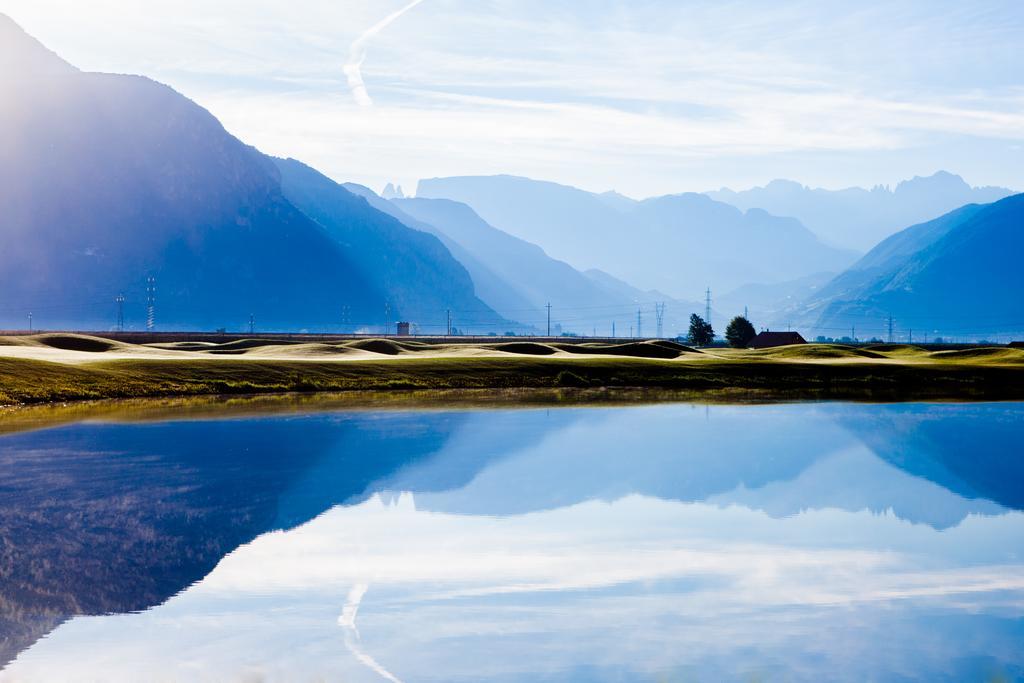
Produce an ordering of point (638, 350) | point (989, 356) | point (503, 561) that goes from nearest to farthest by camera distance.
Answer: point (503, 561), point (989, 356), point (638, 350)

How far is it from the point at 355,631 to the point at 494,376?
73561mm

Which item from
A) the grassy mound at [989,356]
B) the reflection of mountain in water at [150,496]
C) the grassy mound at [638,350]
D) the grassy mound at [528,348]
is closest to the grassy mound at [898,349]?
the grassy mound at [989,356]

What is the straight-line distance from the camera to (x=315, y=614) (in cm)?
1877

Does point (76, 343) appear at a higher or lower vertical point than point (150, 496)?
higher

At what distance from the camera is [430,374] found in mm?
91250

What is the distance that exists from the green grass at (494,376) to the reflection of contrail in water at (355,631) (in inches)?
2069

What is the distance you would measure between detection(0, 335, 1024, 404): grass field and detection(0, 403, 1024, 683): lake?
31.2 meters

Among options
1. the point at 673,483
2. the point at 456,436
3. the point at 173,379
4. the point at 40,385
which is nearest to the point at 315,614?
the point at 673,483

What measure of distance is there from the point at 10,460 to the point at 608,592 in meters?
27.0

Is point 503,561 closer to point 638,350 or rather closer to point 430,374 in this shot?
point 430,374

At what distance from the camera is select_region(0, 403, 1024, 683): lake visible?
16.4 metres

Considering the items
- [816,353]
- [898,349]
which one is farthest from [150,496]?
[898,349]

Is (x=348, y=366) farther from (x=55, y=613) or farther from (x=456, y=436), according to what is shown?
(x=55, y=613)

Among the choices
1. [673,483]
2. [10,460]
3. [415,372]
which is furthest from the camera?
[415,372]
